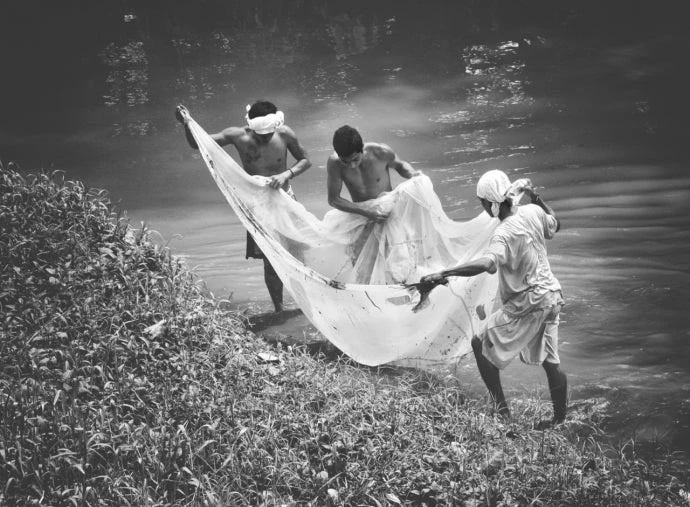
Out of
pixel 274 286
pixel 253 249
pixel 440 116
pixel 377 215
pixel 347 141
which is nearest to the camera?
pixel 347 141

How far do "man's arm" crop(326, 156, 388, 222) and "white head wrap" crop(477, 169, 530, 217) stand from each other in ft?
3.77

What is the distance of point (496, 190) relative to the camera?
4.12 m

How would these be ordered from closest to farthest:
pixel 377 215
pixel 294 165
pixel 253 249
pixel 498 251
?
1. pixel 498 251
2. pixel 377 215
3. pixel 294 165
4. pixel 253 249

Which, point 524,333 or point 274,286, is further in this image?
point 274,286

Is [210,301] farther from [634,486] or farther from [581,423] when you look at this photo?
[634,486]

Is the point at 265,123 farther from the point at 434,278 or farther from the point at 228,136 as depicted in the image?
the point at 434,278

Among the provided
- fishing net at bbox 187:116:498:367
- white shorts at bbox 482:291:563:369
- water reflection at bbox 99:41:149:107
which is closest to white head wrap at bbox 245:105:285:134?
fishing net at bbox 187:116:498:367

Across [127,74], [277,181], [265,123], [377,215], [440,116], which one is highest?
[265,123]

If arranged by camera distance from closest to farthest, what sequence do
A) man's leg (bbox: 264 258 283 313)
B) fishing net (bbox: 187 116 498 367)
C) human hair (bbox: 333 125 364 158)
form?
1. fishing net (bbox: 187 116 498 367)
2. human hair (bbox: 333 125 364 158)
3. man's leg (bbox: 264 258 283 313)

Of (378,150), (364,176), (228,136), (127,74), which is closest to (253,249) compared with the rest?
(228,136)

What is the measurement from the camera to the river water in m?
5.77

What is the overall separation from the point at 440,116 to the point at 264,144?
4.80 meters

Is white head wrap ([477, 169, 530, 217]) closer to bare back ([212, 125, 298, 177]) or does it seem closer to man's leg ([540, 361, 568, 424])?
man's leg ([540, 361, 568, 424])

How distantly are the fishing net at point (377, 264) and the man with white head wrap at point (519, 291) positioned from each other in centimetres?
43
